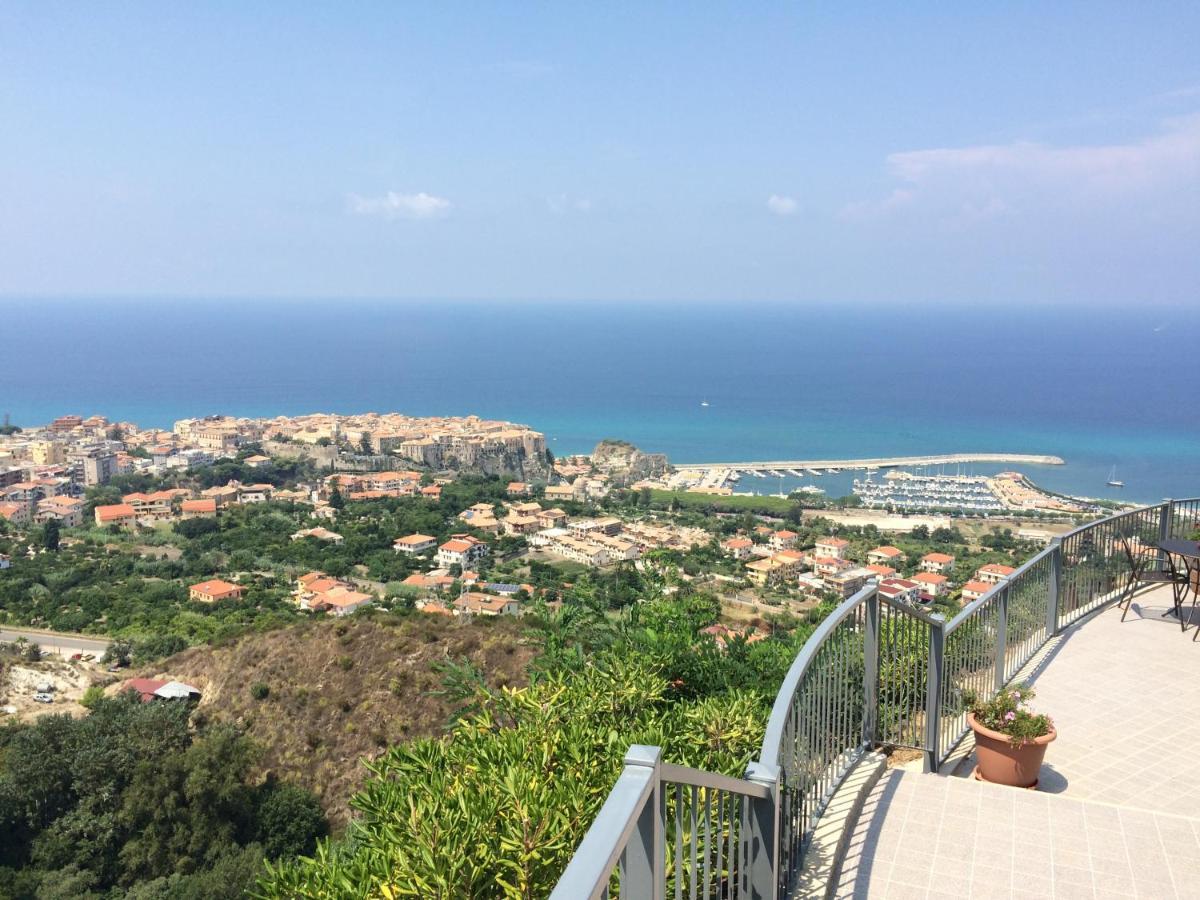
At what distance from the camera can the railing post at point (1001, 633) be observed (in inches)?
201

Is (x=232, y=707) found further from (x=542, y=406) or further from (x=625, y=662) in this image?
(x=542, y=406)

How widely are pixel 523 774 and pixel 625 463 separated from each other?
220ft

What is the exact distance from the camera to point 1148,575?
670cm

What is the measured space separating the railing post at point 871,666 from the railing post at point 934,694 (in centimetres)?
25

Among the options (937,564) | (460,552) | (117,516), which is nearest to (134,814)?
(460,552)

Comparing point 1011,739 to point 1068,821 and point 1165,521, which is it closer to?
point 1068,821

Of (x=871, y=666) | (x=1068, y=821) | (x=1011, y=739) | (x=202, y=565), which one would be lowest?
(x=202, y=565)

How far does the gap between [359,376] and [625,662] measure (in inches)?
5199

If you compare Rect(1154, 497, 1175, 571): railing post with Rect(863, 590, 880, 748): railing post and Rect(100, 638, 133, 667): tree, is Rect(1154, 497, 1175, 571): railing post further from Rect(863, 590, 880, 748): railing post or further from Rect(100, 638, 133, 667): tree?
Rect(100, 638, 133, 667): tree

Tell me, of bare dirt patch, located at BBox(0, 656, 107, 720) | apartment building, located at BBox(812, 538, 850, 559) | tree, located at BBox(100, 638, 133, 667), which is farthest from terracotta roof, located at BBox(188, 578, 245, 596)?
apartment building, located at BBox(812, 538, 850, 559)

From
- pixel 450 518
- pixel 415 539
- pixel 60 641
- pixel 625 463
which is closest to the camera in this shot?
pixel 60 641

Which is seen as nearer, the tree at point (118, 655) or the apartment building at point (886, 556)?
the tree at point (118, 655)

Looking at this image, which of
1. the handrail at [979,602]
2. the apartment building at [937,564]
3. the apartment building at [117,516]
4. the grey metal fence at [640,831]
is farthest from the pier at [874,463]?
the grey metal fence at [640,831]

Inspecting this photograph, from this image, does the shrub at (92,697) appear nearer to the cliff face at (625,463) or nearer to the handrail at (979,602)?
the handrail at (979,602)
